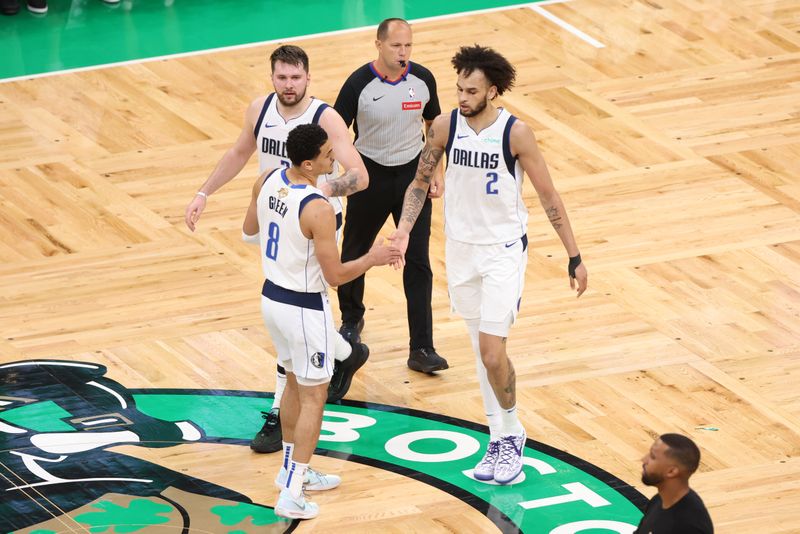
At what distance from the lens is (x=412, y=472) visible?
802 cm

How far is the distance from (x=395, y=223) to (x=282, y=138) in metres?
1.28

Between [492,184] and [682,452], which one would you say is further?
[492,184]

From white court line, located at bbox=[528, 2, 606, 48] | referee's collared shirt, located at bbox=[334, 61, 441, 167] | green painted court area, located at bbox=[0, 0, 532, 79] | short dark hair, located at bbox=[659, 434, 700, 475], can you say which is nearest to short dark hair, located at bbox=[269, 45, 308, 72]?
referee's collared shirt, located at bbox=[334, 61, 441, 167]

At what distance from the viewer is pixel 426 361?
29.8 feet

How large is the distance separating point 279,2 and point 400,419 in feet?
26.4

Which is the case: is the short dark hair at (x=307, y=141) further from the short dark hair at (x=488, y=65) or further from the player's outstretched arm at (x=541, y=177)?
the player's outstretched arm at (x=541, y=177)

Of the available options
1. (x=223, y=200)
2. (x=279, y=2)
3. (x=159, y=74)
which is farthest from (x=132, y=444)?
(x=279, y=2)

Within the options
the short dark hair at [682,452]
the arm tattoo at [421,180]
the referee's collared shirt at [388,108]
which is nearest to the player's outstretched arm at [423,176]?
the arm tattoo at [421,180]

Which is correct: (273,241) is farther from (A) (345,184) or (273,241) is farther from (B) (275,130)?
(B) (275,130)

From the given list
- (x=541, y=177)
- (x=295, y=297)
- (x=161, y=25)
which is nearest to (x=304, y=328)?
(x=295, y=297)

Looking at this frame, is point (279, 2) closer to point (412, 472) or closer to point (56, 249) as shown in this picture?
point (56, 249)

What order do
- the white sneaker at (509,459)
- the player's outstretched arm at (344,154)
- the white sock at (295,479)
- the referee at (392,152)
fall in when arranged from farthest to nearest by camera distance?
the referee at (392,152) → the player's outstretched arm at (344,154) → the white sneaker at (509,459) → the white sock at (295,479)

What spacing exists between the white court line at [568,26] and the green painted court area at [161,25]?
0.40m

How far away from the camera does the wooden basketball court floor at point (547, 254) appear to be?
326 inches
